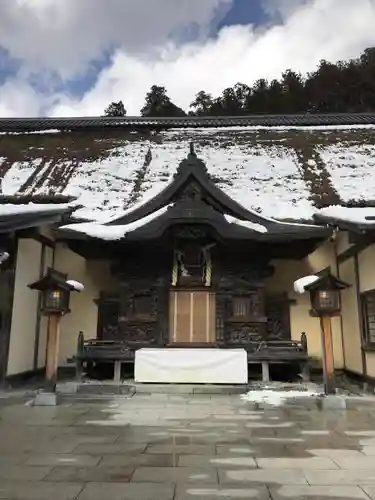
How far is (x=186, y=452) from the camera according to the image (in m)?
4.31

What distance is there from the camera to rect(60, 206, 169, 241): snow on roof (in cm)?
924

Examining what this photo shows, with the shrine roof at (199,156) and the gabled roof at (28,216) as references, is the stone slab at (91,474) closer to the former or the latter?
the gabled roof at (28,216)

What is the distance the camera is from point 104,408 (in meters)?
6.79

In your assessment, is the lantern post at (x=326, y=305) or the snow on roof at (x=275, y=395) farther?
the lantern post at (x=326, y=305)

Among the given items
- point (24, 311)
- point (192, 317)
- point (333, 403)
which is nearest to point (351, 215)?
point (333, 403)

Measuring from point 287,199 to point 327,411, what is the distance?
6159 mm

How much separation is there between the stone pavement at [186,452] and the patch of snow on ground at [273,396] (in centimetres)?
43

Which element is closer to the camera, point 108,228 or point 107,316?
point 108,228

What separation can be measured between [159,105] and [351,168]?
1786cm

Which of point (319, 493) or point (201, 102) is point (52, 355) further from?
point (201, 102)

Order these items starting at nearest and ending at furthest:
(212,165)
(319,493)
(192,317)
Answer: (319,493), (192,317), (212,165)

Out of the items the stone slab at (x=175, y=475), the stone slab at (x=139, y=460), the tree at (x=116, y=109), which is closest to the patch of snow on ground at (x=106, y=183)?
the stone slab at (x=139, y=460)

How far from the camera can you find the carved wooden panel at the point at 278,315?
10.5 metres

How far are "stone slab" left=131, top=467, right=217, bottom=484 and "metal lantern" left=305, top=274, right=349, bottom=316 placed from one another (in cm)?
432
